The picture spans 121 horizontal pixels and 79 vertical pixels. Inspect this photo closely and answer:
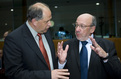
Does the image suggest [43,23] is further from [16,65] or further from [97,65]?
[97,65]

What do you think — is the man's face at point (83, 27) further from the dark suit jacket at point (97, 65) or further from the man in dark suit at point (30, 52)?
the man in dark suit at point (30, 52)

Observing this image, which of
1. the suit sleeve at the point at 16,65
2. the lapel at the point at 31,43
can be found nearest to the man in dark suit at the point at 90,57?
the lapel at the point at 31,43

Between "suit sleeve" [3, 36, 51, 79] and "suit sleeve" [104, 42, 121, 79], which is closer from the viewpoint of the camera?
"suit sleeve" [3, 36, 51, 79]

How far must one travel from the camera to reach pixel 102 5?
8.88 metres

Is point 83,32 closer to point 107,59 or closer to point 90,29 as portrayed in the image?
point 90,29

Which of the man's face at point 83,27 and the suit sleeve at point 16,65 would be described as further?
the man's face at point 83,27

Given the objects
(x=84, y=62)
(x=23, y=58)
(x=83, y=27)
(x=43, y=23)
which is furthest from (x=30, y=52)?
(x=83, y=27)

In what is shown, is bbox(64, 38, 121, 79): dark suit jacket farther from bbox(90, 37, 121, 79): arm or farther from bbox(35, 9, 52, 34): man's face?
bbox(35, 9, 52, 34): man's face

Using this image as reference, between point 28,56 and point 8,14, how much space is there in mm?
8194

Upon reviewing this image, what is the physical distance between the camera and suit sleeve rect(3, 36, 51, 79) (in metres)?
1.32

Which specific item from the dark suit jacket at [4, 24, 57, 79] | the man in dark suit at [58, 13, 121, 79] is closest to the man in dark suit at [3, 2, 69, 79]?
the dark suit jacket at [4, 24, 57, 79]

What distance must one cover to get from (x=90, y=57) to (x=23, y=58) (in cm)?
80

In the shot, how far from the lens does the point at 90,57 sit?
5.76ft

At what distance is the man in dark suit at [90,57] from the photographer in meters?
1.58
